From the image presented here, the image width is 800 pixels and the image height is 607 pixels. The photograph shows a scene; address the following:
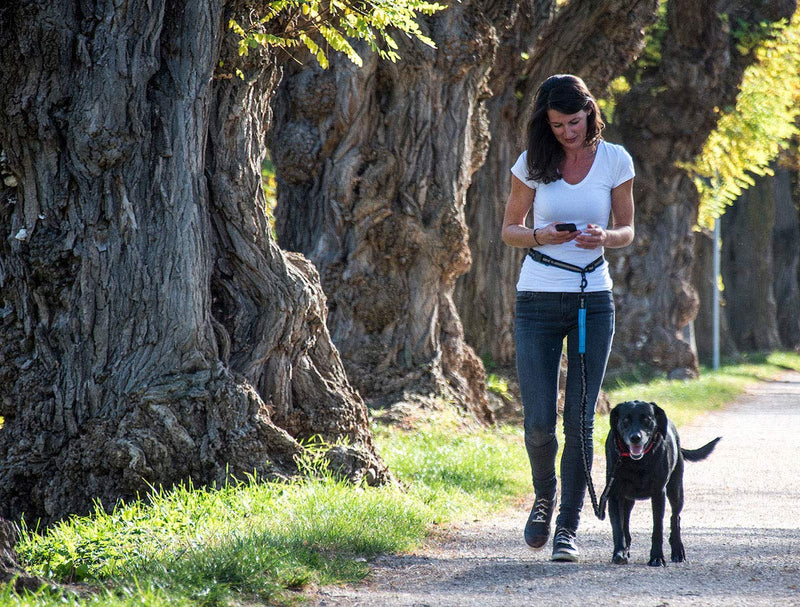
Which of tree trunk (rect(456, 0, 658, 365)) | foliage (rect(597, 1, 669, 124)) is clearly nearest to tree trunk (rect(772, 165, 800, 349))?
foliage (rect(597, 1, 669, 124))

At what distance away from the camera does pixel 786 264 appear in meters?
33.9

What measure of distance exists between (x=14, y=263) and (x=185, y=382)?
1.21m

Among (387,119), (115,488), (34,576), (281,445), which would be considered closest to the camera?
(34,576)

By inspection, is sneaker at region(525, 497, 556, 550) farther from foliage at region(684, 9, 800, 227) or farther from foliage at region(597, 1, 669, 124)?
foliage at region(684, 9, 800, 227)

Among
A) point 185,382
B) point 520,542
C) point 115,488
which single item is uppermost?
point 185,382

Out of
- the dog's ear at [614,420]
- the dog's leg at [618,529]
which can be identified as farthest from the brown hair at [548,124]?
the dog's leg at [618,529]

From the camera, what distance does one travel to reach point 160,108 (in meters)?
6.21

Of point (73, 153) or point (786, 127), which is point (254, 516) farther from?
point (786, 127)

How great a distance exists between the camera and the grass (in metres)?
4.18

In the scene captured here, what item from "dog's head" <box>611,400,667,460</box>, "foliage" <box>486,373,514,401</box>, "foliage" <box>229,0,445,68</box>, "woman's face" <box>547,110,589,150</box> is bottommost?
"foliage" <box>486,373,514,401</box>

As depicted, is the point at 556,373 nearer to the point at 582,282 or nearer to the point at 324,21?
the point at 582,282

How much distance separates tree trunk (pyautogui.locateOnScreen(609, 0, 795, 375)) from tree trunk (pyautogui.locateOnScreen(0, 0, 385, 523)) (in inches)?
549

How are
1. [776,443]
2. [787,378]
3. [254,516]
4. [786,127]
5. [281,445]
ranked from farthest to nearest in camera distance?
[787,378], [786,127], [776,443], [281,445], [254,516]

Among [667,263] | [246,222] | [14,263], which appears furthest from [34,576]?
[667,263]
